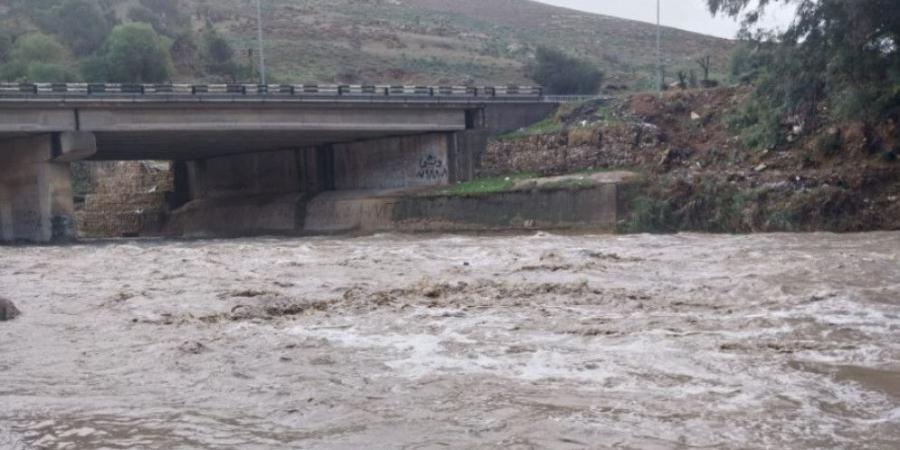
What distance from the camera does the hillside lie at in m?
102

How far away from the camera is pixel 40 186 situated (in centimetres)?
4634

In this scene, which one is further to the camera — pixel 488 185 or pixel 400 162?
pixel 400 162

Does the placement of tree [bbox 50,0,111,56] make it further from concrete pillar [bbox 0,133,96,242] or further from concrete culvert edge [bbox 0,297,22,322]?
concrete culvert edge [bbox 0,297,22,322]

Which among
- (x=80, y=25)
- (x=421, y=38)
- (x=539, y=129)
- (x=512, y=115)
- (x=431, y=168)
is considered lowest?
(x=431, y=168)

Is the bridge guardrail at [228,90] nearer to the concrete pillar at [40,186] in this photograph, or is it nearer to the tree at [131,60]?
the concrete pillar at [40,186]

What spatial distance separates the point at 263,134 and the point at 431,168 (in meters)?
8.86

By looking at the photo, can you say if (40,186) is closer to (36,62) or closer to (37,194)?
(37,194)

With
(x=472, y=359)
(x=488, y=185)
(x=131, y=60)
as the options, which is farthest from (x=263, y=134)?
(x=131, y=60)

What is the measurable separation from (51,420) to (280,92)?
38973 mm

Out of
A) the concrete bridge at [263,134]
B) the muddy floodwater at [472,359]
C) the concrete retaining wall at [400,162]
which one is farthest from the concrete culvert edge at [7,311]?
the concrete retaining wall at [400,162]

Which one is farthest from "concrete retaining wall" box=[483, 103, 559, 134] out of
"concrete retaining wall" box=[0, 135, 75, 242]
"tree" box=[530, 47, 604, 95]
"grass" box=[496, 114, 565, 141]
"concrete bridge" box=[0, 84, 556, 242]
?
"tree" box=[530, 47, 604, 95]

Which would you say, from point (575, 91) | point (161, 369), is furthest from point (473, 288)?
point (575, 91)

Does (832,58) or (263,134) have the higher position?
(832,58)

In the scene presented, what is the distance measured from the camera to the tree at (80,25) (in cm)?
10725
